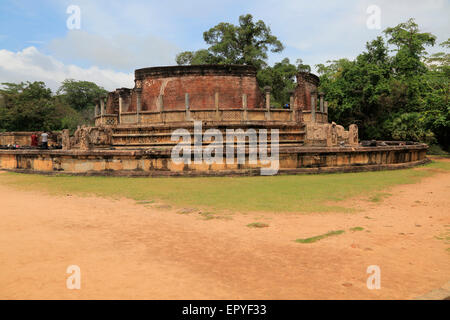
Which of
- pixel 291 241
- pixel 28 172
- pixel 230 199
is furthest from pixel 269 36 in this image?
pixel 291 241

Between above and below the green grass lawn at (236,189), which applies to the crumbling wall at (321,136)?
above

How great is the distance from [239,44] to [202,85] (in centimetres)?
1745

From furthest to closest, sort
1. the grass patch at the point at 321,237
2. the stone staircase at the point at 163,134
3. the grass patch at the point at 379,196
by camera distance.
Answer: the stone staircase at the point at 163,134 < the grass patch at the point at 379,196 < the grass patch at the point at 321,237

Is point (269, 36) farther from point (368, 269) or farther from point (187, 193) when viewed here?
point (368, 269)

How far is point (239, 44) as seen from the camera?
34781 mm

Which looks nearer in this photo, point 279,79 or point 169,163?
point 169,163

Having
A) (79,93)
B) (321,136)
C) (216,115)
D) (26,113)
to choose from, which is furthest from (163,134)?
(79,93)

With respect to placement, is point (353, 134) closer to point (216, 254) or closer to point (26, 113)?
point (216, 254)

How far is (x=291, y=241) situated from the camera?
374 cm

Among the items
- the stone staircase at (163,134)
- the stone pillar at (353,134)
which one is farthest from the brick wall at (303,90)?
the stone pillar at (353,134)

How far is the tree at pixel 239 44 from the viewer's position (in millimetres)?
33375

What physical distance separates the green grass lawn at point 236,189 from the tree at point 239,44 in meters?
26.1

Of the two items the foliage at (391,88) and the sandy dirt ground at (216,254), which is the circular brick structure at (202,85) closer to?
the foliage at (391,88)
